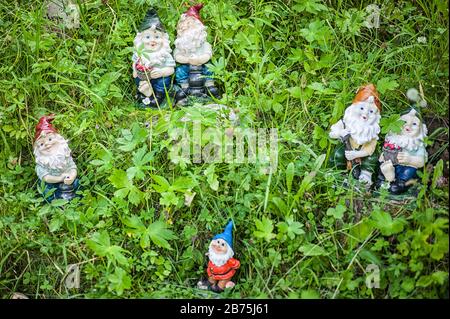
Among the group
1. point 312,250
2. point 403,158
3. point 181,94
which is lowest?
point 312,250

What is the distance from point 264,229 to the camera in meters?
3.19

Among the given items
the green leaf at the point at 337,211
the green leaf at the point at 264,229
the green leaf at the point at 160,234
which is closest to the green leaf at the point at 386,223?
the green leaf at the point at 337,211

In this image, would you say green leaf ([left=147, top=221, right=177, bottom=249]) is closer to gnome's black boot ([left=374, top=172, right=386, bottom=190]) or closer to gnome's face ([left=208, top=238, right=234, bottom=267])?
gnome's face ([left=208, top=238, right=234, bottom=267])

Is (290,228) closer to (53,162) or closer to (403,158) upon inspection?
(403,158)

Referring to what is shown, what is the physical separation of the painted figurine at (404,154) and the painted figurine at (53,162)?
174 cm

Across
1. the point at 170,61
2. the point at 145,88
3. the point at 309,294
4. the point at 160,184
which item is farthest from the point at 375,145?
the point at 145,88

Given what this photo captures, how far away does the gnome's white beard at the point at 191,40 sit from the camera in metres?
3.76

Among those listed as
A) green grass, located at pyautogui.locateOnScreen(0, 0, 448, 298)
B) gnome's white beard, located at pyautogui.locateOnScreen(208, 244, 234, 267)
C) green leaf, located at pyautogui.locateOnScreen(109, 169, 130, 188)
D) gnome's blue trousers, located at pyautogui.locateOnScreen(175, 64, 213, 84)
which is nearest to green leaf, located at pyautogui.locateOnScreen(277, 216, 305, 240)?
green grass, located at pyautogui.locateOnScreen(0, 0, 448, 298)

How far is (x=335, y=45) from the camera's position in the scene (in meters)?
4.03

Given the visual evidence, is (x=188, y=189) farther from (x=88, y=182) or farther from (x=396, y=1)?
(x=396, y=1)

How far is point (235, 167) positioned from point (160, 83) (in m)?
0.75

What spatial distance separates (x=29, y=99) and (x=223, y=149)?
1.34 meters

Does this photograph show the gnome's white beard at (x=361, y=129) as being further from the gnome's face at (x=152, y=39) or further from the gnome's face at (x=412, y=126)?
the gnome's face at (x=152, y=39)
